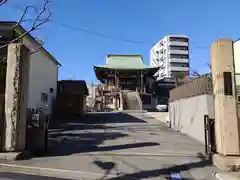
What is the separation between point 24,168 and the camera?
6543mm

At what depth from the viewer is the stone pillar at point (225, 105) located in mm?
6859

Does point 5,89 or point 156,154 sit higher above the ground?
point 5,89

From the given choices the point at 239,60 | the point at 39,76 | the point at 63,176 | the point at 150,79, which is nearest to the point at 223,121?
the point at 239,60

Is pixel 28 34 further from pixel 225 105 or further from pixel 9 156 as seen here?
pixel 225 105

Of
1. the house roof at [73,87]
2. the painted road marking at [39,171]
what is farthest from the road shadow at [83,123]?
the painted road marking at [39,171]

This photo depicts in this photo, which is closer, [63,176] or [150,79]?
[63,176]

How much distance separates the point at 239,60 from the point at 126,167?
4.13 m

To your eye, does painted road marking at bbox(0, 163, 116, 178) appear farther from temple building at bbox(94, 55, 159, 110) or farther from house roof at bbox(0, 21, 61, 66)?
temple building at bbox(94, 55, 159, 110)

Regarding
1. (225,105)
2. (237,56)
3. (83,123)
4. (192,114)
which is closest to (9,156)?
(225,105)

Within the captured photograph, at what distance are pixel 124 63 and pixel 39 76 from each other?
27.3 meters

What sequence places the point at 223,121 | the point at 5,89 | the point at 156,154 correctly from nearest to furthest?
the point at 223,121 → the point at 5,89 → the point at 156,154

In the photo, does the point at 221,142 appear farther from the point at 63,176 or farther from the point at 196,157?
the point at 63,176

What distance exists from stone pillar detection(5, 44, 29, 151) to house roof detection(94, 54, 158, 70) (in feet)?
106

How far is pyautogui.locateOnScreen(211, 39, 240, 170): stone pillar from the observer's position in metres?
6.86
